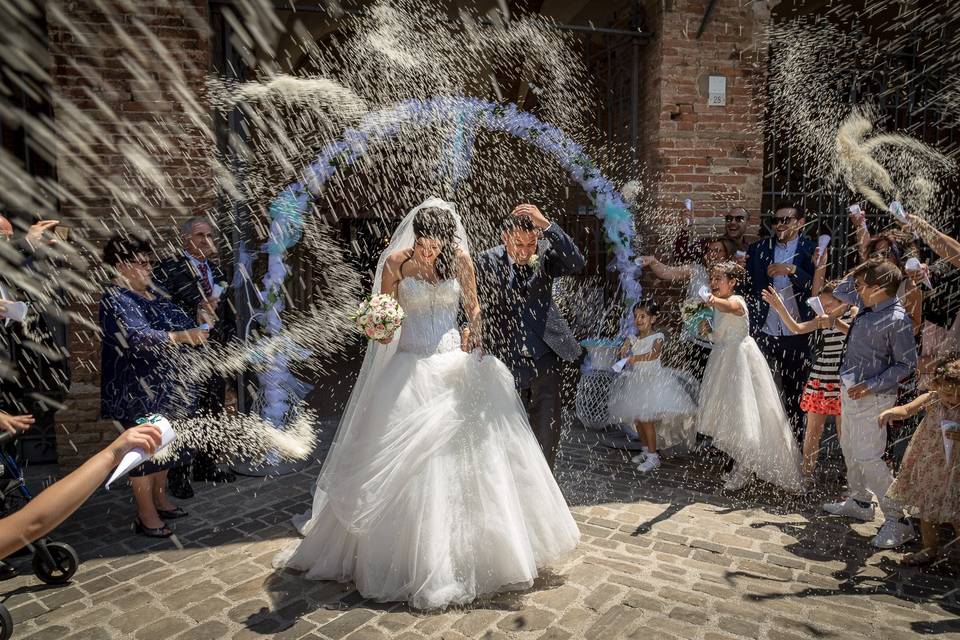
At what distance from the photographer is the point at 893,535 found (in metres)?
4.06

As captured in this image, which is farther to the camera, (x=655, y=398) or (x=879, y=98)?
(x=879, y=98)

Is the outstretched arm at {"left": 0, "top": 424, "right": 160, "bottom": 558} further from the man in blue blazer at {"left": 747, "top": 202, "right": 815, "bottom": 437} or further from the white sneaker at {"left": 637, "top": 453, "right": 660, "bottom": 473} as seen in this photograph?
the man in blue blazer at {"left": 747, "top": 202, "right": 815, "bottom": 437}

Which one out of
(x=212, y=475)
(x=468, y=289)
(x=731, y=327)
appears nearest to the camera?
(x=468, y=289)

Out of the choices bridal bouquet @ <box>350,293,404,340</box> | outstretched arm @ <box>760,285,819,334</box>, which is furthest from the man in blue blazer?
bridal bouquet @ <box>350,293,404,340</box>

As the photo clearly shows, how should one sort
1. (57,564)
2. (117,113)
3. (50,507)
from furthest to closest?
(117,113) → (57,564) → (50,507)

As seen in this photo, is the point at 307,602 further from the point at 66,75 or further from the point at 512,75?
the point at 512,75

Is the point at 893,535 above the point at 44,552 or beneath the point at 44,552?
beneath

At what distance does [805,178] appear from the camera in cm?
727

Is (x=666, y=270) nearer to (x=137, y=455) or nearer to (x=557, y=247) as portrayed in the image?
(x=557, y=247)

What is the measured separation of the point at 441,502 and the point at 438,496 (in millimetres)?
36

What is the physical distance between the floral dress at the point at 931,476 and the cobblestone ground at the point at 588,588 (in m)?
0.39

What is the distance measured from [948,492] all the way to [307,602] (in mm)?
3832

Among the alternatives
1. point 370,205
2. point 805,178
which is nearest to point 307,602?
point 805,178

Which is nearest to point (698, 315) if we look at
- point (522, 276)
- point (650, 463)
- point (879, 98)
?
point (650, 463)
